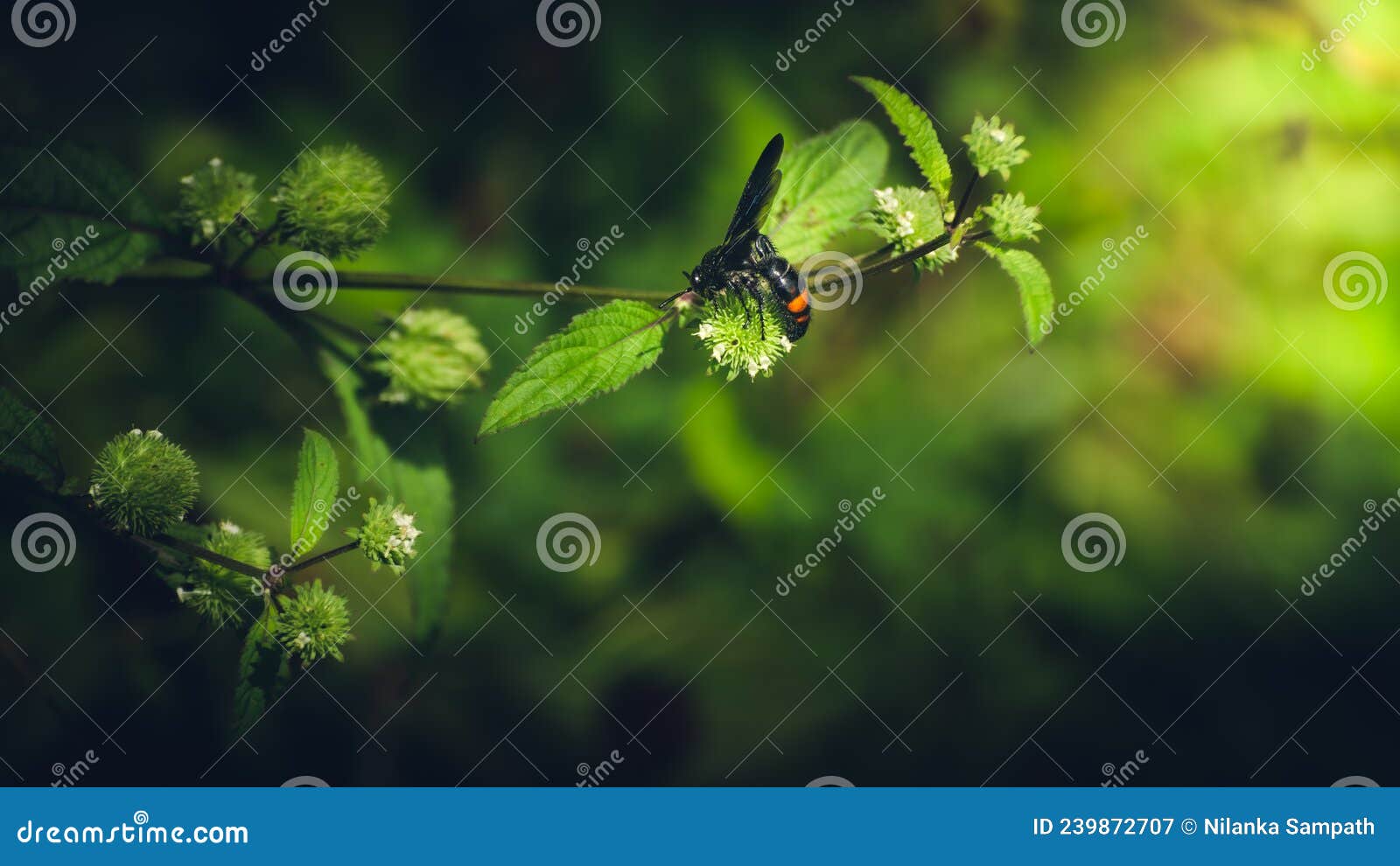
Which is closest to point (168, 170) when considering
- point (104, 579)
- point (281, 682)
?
point (104, 579)

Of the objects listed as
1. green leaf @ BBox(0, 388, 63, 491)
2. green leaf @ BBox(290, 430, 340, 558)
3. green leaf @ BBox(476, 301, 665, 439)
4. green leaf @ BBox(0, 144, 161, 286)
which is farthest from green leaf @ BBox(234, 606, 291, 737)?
green leaf @ BBox(0, 144, 161, 286)

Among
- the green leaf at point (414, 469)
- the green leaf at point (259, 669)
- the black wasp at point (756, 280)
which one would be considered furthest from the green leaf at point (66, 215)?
the black wasp at point (756, 280)

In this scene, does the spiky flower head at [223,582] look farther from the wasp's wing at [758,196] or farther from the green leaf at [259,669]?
the wasp's wing at [758,196]

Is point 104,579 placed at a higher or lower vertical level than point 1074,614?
lower

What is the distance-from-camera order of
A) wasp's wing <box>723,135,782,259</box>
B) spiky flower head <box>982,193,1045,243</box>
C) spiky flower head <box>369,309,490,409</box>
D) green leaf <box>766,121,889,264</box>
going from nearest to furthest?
wasp's wing <box>723,135,782,259</box> → spiky flower head <box>982,193,1045,243</box> → spiky flower head <box>369,309,490,409</box> → green leaf <box>766,121,889,264</box>

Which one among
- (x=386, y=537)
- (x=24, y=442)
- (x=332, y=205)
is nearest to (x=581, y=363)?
(x=386, y=537)

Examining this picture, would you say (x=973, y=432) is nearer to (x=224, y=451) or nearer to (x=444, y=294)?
(x=444, y=294)

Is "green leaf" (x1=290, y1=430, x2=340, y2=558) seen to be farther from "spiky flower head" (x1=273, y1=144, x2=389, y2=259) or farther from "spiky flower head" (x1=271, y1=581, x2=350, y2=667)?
"spiky flower head" (x1=273, y1=144, x2=389, y2=259)
